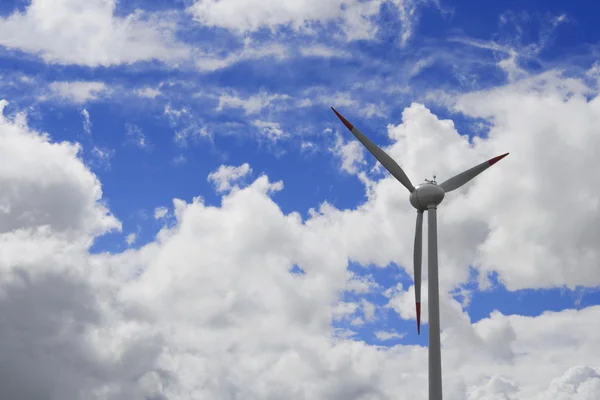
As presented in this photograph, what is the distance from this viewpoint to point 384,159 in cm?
9156

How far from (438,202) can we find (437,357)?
61.0 ft

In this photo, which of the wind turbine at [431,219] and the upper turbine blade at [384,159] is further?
the upper turbine blade at [384,159]

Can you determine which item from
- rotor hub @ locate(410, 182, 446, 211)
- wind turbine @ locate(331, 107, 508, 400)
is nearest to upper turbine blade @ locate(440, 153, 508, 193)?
wind turbine @ locate(331, 107, 508, 400)

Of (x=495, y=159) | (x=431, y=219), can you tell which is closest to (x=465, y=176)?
(x=495, y=159)

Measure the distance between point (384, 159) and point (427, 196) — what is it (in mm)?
8966

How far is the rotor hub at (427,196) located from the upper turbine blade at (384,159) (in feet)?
6.23

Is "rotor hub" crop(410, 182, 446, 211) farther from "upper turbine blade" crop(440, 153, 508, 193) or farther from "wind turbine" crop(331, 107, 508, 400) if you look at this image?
"upper turbine blade" crop(440, 153, 508, 193)

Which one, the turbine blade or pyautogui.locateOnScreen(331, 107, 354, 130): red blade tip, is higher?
pyautogui.locateOnScreen(331, 107, 354, 130): red blade tip

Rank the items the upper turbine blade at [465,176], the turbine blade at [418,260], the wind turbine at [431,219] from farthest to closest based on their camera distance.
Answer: the upper turbine blade at [465,176] < the turbine blade at [418,260] < the wind turbine at [431,219]

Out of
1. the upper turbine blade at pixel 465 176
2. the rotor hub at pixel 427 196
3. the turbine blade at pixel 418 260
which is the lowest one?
the turbine blade at pixel 418 260

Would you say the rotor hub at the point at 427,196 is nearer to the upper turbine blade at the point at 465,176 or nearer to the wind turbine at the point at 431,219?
the wind turbine at the point at 431,219

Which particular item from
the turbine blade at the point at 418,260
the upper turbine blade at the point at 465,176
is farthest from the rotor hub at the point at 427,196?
the upper turbine blade at the point at 465,176

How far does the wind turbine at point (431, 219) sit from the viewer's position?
7675cm

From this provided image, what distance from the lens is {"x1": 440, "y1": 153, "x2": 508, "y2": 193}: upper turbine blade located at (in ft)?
299
